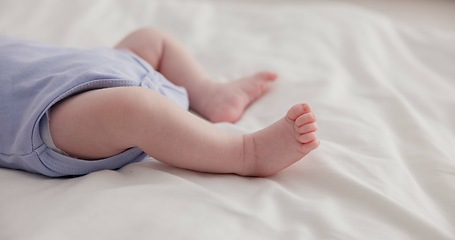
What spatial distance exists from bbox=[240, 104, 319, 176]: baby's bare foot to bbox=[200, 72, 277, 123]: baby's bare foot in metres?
0.20

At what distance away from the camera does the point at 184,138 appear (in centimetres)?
82

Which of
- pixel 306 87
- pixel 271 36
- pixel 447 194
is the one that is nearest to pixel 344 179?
pixel 447 194

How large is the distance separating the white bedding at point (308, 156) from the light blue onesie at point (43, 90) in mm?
36

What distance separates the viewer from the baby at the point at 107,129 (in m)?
0.82

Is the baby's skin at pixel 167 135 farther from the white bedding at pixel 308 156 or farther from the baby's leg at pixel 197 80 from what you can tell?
the baby's leg at pixel 197 80

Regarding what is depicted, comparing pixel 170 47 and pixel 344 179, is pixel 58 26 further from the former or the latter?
pixel 344 179

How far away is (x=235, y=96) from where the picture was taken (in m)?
1.09

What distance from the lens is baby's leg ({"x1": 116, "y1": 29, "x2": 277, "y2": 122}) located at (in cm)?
107

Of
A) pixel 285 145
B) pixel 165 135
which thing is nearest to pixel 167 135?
pixel 165 135

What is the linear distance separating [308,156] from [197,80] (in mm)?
354

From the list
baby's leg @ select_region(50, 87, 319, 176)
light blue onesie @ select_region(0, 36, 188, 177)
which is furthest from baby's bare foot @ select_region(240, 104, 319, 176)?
light blue onesie @ select_region(0, 36, 188, 177)

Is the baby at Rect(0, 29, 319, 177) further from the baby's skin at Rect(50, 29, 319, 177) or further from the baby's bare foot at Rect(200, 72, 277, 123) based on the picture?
the baby's bare foot at Rect(200, 72, 277, 123)

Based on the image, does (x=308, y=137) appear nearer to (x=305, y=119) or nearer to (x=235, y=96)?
(x=305, y=119)

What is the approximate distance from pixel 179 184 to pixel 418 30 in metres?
0.82
